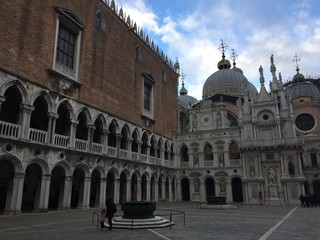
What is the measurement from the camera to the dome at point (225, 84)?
174 feet

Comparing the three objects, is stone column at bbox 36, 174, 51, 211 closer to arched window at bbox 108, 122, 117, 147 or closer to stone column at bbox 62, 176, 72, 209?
stone column at bbox 62, 176, 72, 209

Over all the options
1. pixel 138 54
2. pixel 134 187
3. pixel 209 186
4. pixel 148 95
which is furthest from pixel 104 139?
pixel 209 186

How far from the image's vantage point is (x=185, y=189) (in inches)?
1535

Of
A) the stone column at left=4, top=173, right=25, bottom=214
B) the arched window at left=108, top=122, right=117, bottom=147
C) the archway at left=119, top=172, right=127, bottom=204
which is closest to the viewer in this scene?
the stone column at left=4, top=173, right=25, bottom=214

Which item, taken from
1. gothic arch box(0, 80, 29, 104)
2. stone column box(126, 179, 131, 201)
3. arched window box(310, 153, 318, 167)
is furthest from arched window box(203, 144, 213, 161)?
gothic arch box(0, 80, 29, 104)

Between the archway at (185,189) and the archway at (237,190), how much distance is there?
19.1 feet

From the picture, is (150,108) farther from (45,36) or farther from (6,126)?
(6,126)

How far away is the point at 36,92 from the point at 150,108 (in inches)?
656

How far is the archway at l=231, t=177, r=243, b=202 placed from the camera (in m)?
36.0

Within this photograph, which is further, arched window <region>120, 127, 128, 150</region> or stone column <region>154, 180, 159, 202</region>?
stone column <region>154, 180, 159, 202</region>

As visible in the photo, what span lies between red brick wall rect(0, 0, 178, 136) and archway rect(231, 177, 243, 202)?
10.1 metres

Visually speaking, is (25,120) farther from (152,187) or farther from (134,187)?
(152,187)

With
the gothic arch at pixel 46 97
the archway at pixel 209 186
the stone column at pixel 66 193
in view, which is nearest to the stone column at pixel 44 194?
the stone column at pixel 66 193

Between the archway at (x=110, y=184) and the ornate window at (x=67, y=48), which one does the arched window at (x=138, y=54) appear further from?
the archway at (x=110, y=184)
